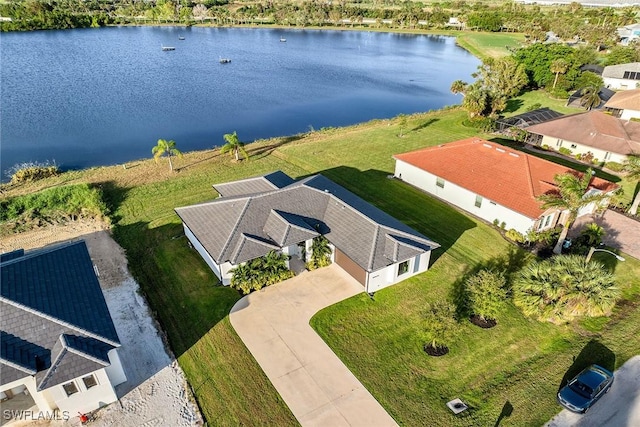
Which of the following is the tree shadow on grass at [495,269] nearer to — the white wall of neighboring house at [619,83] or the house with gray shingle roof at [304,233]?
the house with gray shingle roof at [304,233]

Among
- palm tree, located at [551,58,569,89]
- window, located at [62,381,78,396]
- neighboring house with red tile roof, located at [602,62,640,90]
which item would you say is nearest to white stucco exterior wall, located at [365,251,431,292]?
window, located at [62,381,78,396]

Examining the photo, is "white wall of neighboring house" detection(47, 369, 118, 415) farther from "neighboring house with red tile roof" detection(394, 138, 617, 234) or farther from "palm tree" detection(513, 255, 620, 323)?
"neighboring house with red tile roof" detection(394, 138, 617, 234)

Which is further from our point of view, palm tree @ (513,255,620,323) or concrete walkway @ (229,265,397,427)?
palm tree @ (513,255,620,323)

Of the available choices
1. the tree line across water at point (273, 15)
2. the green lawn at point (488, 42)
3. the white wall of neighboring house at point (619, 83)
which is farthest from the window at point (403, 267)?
the tree line across water at point (273, 15)

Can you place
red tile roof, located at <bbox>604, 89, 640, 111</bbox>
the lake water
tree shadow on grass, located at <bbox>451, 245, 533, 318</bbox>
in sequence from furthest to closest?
red tile roof, located at <bbox>604, 89, 640, 111</bbox> < the lake water < tree shadow on grass, located at <bbox>451, 245, 533, 318</bbox>

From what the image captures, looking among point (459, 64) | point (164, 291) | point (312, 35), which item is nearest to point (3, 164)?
point (164, 291)

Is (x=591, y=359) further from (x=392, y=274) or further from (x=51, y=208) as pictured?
(x=51, y=208)
